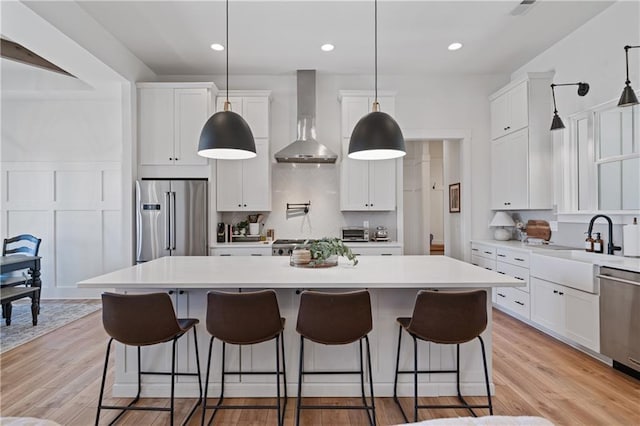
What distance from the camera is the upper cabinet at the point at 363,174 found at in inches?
182

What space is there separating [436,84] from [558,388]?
13.1 ft

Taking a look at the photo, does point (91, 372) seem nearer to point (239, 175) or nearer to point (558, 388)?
point (239, 175)

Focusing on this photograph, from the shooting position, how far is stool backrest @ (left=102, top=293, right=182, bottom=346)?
6.55 ft

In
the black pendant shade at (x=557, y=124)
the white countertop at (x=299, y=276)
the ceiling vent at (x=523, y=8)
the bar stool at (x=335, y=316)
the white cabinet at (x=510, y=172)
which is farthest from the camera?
the white cabinet at (x=510, y=172)

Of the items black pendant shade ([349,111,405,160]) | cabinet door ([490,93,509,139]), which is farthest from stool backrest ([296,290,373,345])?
cabinet door ([490,93,509,139])

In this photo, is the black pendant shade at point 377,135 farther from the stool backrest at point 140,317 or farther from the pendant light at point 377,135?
the stool backrest at point 140,317

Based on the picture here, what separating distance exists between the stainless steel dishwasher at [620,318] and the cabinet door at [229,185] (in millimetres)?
3904

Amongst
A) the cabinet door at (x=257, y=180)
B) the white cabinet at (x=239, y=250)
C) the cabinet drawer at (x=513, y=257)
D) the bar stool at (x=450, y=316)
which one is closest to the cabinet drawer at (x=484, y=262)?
the cabinet drawer at (x=513, y=257)

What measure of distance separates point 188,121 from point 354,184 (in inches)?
89.3

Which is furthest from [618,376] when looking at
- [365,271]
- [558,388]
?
[365,271]

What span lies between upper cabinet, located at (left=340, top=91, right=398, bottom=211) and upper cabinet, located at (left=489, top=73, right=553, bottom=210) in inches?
58.9

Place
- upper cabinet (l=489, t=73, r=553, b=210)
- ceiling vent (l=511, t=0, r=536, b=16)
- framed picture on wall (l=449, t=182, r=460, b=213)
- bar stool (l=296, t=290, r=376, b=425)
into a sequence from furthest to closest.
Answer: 1. framed picture on wall (l=449, t=182, r=460, b=213)
2. upper cabinet (l=489, t=73, r=553, b=210)
3. ceiling vent (l=511, t=0, r=536, b=16)
4. bar stool (l=296, t=290, r=376, b=425)

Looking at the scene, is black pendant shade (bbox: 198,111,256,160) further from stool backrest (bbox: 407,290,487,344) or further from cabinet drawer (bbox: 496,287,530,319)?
Answer: cabinet drawer (bbox: 496,287,530,319)

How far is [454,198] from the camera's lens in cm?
564
